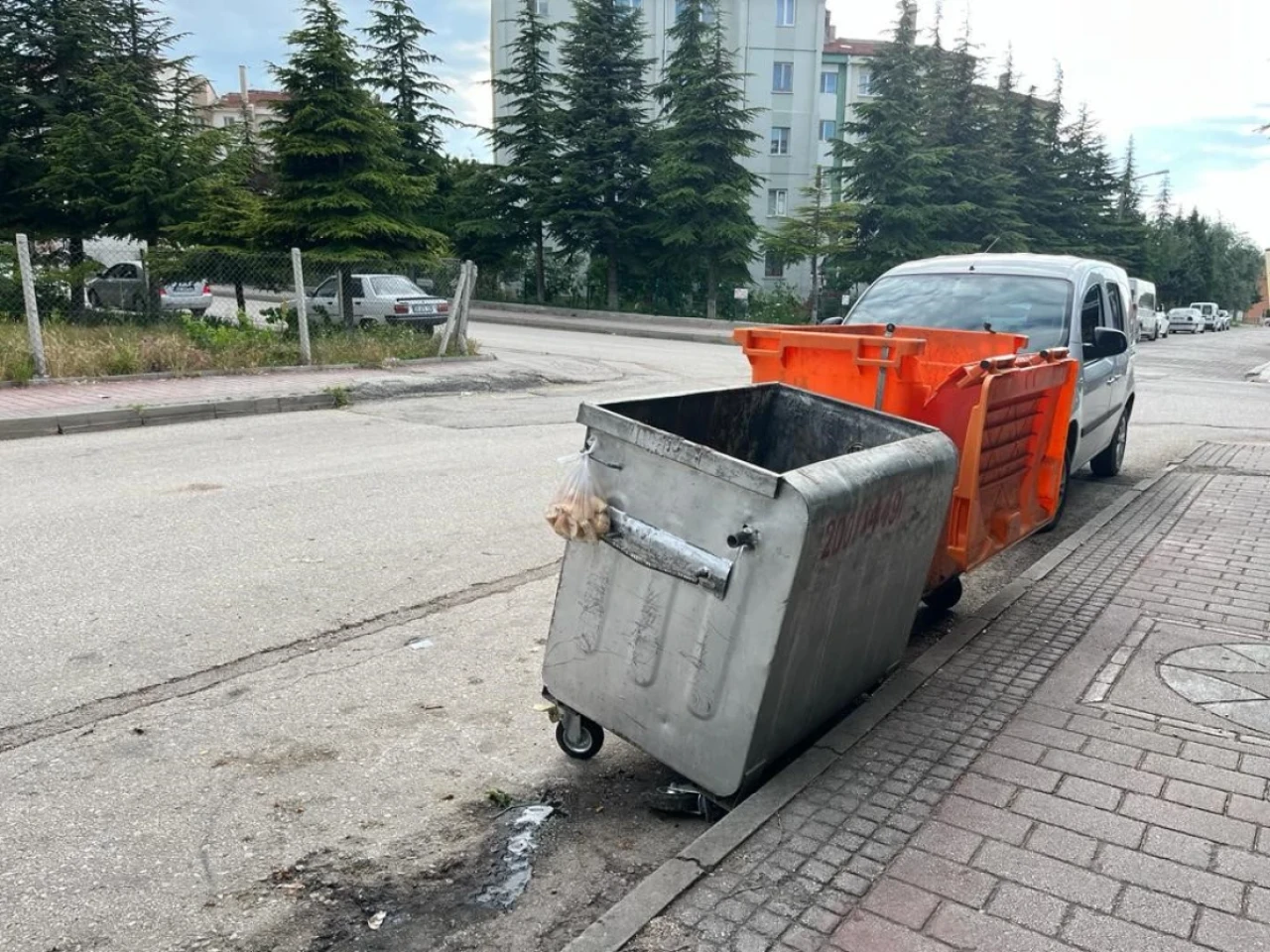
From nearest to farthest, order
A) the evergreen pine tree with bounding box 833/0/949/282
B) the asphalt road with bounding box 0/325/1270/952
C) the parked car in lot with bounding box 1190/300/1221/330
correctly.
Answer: the asphalt road with bounding box 0/325/1270/952 → the evergreen pine tree with bounding box 833/0/949/282 → the parked car in lot with bounding box 1190/300/1221/330

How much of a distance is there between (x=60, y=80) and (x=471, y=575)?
761 inches

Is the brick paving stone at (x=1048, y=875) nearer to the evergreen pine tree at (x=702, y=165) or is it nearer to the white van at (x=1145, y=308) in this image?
the evergreen pine tree at (x=702, y=165)

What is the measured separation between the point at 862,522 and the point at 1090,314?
220 inches

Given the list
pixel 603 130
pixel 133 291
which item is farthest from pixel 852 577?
pixel 603 130

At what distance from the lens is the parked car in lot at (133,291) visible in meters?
16.7

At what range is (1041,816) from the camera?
326 centimetres

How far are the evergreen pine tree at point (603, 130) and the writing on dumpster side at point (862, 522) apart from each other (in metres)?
33.0

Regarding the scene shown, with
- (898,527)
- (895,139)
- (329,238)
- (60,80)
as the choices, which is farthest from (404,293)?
(895,139)

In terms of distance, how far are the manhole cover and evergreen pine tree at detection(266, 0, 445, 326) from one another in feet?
52.0

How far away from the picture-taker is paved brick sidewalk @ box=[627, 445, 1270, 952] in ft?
8.85

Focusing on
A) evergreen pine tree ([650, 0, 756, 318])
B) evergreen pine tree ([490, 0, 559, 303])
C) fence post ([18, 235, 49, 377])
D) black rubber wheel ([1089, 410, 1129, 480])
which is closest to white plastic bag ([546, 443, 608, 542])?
black rubber wheel ([1089, 410, 1129, 480])

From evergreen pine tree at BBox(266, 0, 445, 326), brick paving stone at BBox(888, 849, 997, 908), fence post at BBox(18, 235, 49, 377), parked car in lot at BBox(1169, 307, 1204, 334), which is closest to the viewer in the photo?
brick paving stone at BBox(888, 849, 997, 908)

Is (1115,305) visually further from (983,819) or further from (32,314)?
(32,314)

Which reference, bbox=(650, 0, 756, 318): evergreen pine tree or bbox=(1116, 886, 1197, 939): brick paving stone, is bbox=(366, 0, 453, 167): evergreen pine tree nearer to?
bbox=(650, 0, 756, 318): evergreen pine tree
